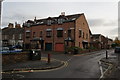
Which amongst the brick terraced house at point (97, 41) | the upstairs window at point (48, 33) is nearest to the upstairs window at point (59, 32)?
the upstairs window at point (48, 33)

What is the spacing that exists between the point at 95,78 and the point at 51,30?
29.6 m

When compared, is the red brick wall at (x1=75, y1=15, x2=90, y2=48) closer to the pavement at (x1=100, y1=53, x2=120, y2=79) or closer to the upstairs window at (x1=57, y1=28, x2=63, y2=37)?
the upstairs window at (x1=57, y1=28, x2=63, y2=37)

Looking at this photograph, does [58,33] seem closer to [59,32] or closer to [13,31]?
[59,32]

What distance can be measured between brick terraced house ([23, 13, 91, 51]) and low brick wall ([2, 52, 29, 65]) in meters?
18.2

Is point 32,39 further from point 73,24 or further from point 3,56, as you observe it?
point 3,56

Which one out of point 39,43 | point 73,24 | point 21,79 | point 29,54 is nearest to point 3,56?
point 29,54

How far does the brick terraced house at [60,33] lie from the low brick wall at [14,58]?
1822 centimetres

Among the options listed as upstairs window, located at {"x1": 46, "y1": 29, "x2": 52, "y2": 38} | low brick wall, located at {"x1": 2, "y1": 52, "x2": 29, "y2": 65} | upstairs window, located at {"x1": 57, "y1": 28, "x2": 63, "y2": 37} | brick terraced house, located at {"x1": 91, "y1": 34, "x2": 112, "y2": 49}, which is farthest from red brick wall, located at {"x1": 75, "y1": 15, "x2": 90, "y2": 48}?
low brick wall, located at {"x1": 2, "y1": 52, "x2": 29, "y2": 65}

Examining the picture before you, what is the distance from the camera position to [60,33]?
37.1 m

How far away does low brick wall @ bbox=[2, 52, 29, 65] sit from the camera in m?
14.9

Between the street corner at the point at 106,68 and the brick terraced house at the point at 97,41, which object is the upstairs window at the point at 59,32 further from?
the street corner at the point at 106,68

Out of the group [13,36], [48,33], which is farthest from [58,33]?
[13,36]

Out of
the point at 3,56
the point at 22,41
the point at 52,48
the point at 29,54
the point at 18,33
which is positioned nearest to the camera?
the point at 3,56

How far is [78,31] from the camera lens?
119 ft
